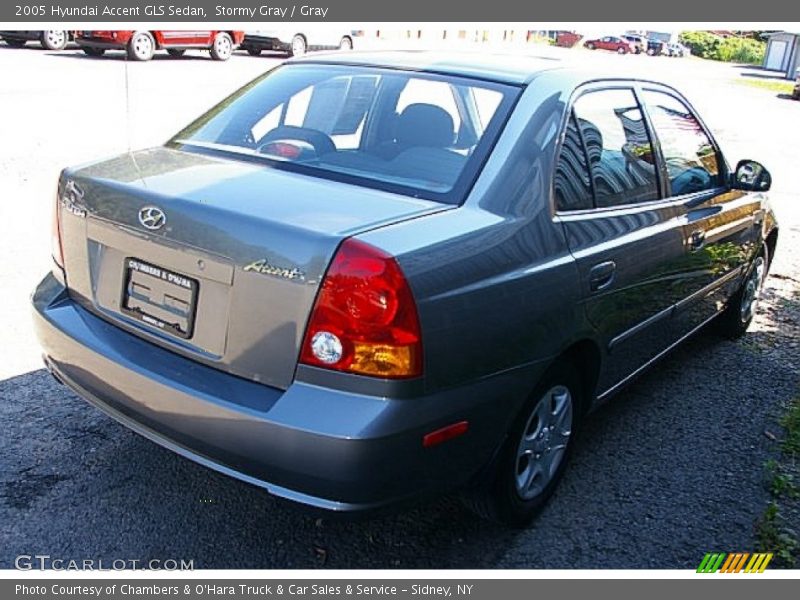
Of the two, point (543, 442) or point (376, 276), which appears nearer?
point (376, 276)

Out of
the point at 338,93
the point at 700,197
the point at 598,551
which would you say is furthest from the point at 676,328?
the point at 338,93

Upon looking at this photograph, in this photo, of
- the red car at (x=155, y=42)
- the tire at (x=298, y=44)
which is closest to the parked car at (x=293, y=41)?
the tire at (x=298, y=44)

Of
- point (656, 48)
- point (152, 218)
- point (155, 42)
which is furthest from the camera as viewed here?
point (656, 48)

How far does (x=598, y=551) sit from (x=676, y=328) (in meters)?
1.57

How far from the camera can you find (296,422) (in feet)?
7.09

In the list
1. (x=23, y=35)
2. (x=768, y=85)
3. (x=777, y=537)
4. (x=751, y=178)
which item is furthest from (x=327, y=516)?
(x=768, y=85)

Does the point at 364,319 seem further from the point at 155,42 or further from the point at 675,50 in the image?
the point at 675,50

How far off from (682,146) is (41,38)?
1980cm

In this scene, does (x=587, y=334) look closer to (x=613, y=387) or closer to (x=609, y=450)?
(x=613, y=387)

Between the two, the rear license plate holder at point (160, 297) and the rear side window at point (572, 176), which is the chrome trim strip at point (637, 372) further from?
the rear license plate holder at point (160, 297)

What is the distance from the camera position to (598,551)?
9.52 feet

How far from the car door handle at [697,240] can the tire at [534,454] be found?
1.17 m

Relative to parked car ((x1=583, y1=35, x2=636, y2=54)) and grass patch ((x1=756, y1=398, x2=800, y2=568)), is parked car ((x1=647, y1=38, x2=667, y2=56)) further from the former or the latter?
grass patch ((x1=756, y1=398, x2=800, y2=568))

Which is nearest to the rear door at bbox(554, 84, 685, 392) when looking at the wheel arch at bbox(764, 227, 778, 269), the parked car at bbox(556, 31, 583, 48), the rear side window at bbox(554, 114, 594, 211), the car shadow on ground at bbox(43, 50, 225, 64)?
the rear side window at bbox(554, 114, 594, 211)
